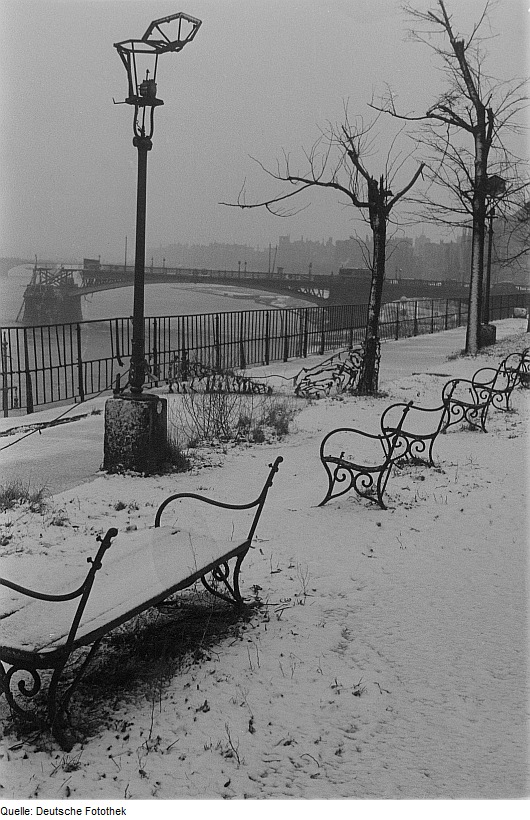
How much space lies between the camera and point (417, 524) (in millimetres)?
5859

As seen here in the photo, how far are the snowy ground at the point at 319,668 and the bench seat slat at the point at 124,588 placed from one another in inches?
15.7

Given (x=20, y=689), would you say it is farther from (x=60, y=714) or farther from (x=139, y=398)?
(x=139, y=398)

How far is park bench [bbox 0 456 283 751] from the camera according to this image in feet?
9.65

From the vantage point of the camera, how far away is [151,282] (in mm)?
24312

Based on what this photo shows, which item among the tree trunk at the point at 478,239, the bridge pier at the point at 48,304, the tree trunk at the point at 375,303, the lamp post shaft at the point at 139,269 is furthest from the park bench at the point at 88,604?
the bridge pier at the point at 48,304

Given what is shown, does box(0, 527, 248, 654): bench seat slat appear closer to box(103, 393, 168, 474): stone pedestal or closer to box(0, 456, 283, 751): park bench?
box(0, 456, 283, 751): park bench

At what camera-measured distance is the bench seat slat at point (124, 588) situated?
3.04 m

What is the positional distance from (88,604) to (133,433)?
3758 mm

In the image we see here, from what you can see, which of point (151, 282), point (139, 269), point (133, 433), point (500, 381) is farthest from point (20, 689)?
point (151, 282)

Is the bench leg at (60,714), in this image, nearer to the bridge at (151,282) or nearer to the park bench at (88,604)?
the park bench at (88,604)

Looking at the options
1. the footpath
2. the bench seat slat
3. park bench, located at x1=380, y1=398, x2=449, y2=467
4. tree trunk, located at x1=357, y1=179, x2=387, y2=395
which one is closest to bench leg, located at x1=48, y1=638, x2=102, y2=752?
the bench seat slat

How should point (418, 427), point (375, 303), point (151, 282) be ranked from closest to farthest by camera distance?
point (418, 427)
point (375, 303)
point (151, 282)

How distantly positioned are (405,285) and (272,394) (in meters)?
29.3

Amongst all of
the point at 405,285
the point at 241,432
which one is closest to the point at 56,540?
the point at 241,432
